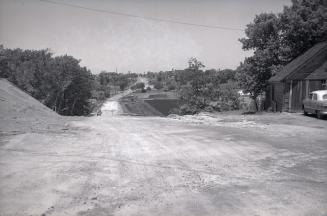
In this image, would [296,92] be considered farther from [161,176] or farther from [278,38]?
[161,176]

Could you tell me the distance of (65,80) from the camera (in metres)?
66.3

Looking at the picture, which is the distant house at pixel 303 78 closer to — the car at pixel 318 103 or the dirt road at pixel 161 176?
the car at pixel 318 103

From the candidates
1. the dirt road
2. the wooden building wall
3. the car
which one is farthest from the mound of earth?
the wooden building wall

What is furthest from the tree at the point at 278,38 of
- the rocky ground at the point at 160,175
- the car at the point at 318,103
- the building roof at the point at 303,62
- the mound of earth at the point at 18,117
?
the mound of earth at the point at 18,117

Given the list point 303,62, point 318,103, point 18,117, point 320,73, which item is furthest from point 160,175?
point 320,73

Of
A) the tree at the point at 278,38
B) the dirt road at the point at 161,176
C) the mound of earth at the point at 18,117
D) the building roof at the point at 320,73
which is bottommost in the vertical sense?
the dirt road at the point at 161,176

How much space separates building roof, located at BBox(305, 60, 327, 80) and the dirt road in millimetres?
17228

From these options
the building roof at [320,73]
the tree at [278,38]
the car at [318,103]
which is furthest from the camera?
the tree at [278,38]

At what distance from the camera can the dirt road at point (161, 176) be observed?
7684 millimetres

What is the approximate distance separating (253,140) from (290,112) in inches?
687

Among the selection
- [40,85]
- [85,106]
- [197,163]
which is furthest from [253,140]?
[85,106]

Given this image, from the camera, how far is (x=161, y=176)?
397 inches

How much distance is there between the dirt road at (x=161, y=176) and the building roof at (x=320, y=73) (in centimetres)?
1723

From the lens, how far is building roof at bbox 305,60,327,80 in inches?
1256
